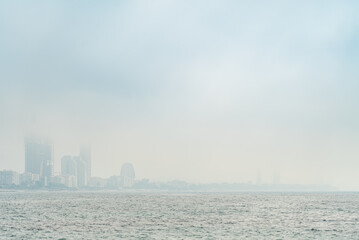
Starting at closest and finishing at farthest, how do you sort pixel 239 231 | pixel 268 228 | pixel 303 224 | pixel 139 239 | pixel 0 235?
pixel 139 239 < pixel 0 235 < pixel 239 231 < pixel 268 228 < pixel 303 224

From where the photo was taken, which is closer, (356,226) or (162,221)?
(356,226)

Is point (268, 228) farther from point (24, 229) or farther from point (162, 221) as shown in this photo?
point (24, 229)

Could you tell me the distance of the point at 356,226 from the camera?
74625 millimetres

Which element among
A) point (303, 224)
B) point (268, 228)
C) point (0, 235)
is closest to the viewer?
point (0, 235)

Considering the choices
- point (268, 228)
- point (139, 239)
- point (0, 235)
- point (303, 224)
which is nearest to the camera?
point (139, 239)

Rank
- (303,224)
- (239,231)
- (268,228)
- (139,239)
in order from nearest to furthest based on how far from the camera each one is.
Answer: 1. (139,239)
2. (239,231)
3. (268,228)
4. (303,224)

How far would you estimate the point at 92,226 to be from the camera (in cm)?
7519

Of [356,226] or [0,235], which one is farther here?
[356,226]

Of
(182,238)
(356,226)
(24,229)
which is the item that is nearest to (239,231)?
(182,238)

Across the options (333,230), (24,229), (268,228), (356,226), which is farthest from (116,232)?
(356,226)

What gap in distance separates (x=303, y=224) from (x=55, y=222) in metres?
48.9

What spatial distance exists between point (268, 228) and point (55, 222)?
41.8 metres

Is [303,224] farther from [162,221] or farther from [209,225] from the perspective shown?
[162,221]

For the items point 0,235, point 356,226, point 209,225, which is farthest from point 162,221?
point 356,226
